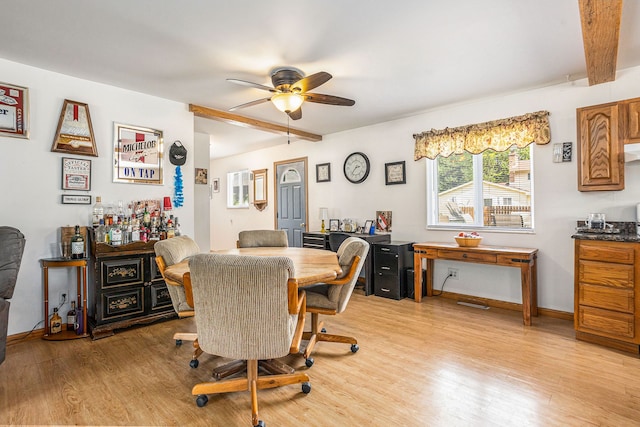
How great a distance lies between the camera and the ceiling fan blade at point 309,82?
2.59 metres

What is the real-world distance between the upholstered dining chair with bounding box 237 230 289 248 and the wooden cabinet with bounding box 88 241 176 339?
93 cm

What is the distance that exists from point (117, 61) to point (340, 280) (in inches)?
106

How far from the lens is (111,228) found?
10.3 feet

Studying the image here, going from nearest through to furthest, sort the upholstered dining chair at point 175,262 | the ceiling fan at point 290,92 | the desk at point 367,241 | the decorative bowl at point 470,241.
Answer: the upholstered dining chair at point 175,262 → the ceiling fan at point 290,92 → the decorative bowl at point 470,241 → the desk at point 367,241

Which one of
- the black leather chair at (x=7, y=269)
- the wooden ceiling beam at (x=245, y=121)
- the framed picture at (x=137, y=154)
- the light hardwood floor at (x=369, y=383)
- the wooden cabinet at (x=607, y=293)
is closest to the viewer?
the light hardwood floor at (x=369, y=383)

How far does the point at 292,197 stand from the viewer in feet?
20.5

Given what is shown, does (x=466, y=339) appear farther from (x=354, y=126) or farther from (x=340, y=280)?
(x=354, y=126)

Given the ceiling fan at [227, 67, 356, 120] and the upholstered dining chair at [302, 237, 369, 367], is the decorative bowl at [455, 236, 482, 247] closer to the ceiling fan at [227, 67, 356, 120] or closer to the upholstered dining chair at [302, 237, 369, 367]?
the upholstered dining chair at [302, 237, 369, 367]

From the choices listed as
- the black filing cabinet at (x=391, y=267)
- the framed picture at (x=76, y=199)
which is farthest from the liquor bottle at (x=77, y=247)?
the black filing cabinet at (x=391, y=267)

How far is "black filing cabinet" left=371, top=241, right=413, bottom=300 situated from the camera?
4160 mm

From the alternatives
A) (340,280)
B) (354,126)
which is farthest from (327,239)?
(340,280)

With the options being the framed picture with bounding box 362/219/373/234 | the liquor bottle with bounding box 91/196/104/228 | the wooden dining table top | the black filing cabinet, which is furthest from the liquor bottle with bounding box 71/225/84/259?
the framed picture with bounding box 362/219/373/234

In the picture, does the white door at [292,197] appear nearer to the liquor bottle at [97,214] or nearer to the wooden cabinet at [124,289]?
the wooden cabinet at [124,289]

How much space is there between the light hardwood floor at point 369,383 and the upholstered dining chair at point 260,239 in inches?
40.6
